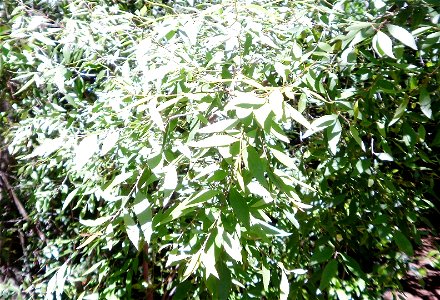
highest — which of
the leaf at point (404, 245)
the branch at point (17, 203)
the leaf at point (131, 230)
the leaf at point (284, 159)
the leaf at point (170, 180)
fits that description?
the leaf at point (284, 159)

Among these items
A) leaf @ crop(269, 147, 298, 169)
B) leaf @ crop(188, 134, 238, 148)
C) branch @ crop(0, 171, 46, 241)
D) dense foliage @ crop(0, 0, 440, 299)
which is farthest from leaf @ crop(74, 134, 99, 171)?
branch @ crop(0, 171, 46, 241)

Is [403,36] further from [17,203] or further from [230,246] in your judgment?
[17,203]

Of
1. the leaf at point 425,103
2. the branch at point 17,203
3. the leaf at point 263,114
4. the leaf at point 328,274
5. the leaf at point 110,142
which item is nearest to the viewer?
the leaf at point 263,114

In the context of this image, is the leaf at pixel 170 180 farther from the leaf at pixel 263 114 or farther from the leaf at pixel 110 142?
the leaf at pixel 263 114

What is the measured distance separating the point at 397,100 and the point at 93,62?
1.10m

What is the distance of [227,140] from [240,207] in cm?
14

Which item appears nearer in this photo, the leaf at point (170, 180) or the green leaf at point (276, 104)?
the green leaf at point (276, 104)

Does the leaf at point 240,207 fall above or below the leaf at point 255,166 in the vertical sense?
below

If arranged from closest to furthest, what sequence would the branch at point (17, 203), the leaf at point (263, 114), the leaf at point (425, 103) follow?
the leaf at point (263, 114) < the leaf at point (425, 103) < the branch at point (17, 203)

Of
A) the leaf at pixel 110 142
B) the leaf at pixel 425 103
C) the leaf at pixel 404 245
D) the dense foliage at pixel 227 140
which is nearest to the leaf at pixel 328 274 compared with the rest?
the dense foliage at pixel 227 140

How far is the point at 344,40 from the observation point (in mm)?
1137

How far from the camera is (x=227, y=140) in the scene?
2.74ft

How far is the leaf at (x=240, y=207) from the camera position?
84 centimetres

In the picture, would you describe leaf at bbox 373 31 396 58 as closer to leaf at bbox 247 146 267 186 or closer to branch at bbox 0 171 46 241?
leaf at bbox 247 146 267 186
